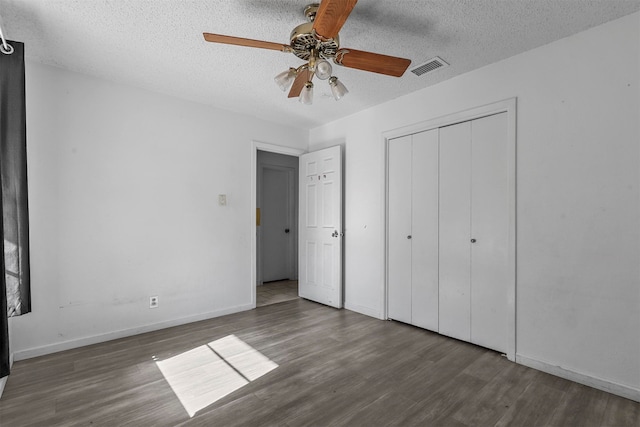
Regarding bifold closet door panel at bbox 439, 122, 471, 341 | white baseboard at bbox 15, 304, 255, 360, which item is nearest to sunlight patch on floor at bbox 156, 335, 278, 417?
white baseboard at bbox 15, 304, 255, 360

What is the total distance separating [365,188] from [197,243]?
83.4 inches

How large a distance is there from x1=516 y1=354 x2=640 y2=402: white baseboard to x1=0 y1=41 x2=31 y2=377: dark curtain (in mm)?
3936

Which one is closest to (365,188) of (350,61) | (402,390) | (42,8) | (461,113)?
(461,113)

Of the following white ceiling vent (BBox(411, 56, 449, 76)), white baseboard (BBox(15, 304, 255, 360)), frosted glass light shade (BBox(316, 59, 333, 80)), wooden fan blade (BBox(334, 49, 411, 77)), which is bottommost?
white baseboard (BBox(15, 304, 255, 360))

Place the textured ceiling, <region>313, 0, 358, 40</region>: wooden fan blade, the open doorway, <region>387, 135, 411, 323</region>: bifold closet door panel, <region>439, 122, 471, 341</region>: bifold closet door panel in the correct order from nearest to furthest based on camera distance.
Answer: <region>313, 0, 358, 40</region>: wooden fan blade, the textured ceiling, <region>439, 122, 471, 341</region>: bifold closet door panel, <region>387, 135, 411, 323</region>: bifold closet door panel, the open doorway

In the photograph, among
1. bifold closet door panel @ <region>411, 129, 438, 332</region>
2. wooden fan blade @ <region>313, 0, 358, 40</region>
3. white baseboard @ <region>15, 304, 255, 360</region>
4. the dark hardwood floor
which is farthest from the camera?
bifold closet door panel @ <region>411, 129, 438, 332</region>

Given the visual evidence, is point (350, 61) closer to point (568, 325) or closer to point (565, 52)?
point (565, 52)

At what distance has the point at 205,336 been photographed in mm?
3098

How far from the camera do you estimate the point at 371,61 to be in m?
1.94

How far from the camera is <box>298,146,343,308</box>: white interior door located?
→ 4.05 metres

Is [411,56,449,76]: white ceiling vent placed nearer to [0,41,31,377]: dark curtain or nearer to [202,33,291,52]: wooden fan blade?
[202,33,291,52]: wooden fan blade

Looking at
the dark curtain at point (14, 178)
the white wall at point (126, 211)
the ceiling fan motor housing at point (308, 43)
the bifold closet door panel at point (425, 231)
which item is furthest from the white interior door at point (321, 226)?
the dark curtain at point (14, 178)

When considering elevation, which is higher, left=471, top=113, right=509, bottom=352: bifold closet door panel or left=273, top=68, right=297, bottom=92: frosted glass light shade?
left=273, top=68, right=297, bottom=92: frosted glass light shade

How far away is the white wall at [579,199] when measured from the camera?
6.74 ft
